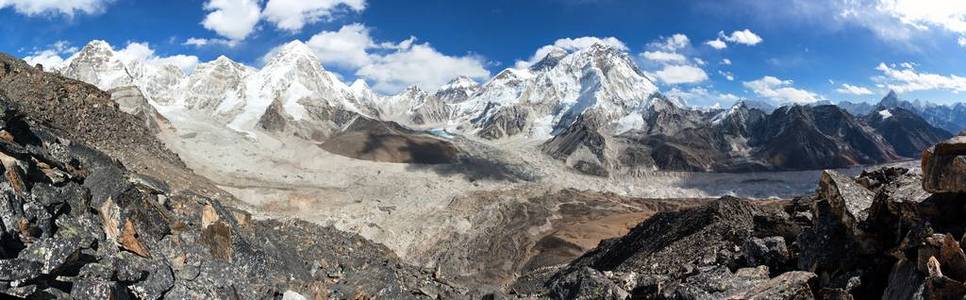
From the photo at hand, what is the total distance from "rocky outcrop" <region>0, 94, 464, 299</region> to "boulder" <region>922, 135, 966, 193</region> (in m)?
8.43

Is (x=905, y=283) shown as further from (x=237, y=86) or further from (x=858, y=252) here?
(x=237, y=86)

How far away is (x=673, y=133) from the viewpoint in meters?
142

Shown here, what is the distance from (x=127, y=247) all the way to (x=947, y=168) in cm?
1046

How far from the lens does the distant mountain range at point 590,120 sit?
108000 millimetres

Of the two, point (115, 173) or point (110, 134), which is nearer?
point (115, 173)

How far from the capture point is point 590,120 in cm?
13712

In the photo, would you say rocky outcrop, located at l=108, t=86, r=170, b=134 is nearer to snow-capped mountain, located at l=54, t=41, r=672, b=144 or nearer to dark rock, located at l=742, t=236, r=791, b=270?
snow-capped mountain, located at l=54, t=41, r=672, b=144

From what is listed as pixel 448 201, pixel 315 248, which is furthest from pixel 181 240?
pixel 448 201

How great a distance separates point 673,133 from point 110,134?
416 feet

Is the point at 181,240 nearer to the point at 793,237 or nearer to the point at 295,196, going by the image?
the point at 793,237

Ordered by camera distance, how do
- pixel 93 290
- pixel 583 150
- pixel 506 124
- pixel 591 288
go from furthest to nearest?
pixel 506 124 < pixel 583 150 < pixel 591 288 < pixel 93 290

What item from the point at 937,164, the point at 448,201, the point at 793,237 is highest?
the point at 937,164

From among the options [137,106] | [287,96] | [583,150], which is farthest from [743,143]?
[137,106]

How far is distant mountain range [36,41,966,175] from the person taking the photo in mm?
108000
